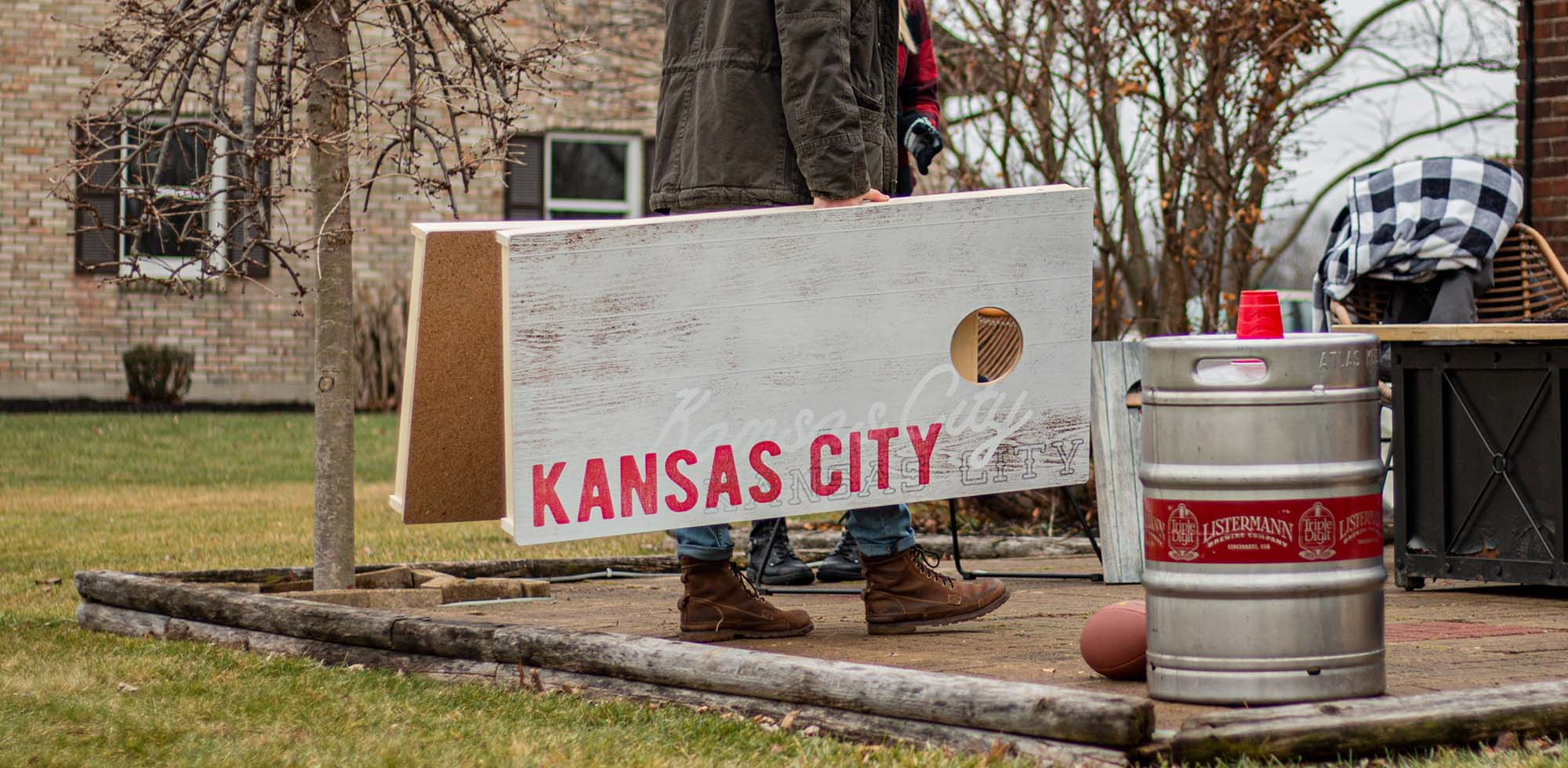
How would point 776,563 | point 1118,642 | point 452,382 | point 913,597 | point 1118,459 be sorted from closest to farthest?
point 1118,642 < point 913,597 < point 452,382 < point 1118,459 < point 776,563

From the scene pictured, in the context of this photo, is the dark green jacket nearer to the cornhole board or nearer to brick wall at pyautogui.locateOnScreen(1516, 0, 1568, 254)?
the cornhole board

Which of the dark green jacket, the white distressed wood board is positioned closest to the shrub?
the white distressed wood board

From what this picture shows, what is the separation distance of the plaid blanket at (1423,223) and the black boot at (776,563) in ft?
6.82

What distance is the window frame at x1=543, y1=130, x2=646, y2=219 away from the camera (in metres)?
18.7

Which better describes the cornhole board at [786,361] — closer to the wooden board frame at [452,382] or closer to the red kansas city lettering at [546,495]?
A: the red kansas city lettering at [546,495]

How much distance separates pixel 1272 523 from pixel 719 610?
1.60m

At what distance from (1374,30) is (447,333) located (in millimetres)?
16055

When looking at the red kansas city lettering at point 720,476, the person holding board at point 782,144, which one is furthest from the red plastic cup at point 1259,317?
the person holding board at point 782,144

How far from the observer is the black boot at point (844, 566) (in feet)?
20.4

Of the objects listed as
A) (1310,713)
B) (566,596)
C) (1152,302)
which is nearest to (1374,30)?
(1152,302)

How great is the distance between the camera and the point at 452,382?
180 inches

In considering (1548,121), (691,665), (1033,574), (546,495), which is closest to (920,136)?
(1033,574)

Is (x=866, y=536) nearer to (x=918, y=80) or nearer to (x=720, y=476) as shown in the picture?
(x=720, y=476)

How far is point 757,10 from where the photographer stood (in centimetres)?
427
